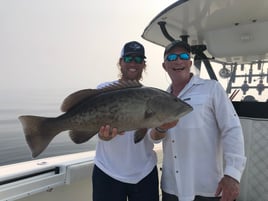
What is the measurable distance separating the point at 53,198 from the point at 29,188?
40 cm

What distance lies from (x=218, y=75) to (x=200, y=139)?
6.85 feet

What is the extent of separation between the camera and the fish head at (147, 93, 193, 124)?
154 cm

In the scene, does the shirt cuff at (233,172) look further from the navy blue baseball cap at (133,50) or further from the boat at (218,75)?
the boat at (218,75)

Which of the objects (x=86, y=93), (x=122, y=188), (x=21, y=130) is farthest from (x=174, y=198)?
(x=21, y=130)

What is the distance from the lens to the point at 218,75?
3650mm

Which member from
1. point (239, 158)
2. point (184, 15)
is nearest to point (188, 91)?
point (239, 158)

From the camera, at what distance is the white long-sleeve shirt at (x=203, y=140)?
169 cm

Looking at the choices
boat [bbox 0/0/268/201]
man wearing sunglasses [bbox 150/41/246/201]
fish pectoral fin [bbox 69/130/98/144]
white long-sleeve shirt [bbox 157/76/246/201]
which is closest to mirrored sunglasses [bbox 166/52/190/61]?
man wearing sunglasses [bbox 150/41/246/201]

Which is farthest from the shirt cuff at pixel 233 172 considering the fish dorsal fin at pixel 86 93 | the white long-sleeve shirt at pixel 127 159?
the fish dorsal fin at pixel 86 93

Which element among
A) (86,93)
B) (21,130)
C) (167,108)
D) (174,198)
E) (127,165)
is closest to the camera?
(167,108)

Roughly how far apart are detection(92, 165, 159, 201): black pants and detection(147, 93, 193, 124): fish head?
567mm

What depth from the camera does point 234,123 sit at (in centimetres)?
169

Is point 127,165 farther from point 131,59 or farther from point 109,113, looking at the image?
point 131,59

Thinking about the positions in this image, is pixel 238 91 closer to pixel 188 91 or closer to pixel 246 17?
pixel 246 17
